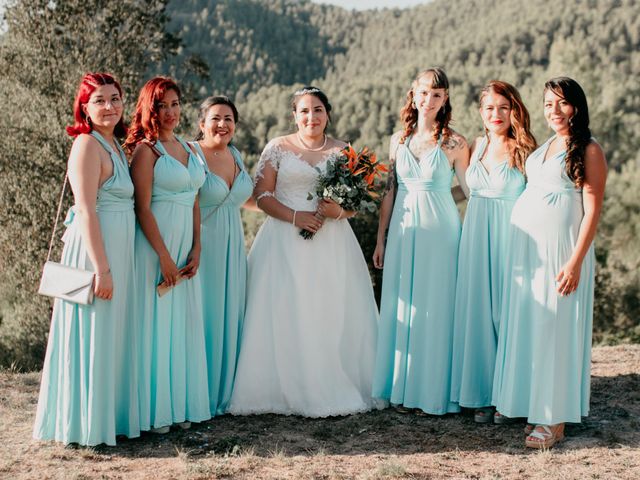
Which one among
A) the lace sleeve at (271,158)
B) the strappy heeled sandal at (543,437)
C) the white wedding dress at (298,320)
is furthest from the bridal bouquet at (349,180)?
the strappy heeled sandal at (543,437)

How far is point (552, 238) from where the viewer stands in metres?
5.28

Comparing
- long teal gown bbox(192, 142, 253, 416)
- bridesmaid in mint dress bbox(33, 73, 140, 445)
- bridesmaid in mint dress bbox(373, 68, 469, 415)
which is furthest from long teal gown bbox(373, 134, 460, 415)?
bridesmaid in mint dress bbox(33, 73, 140, 445)

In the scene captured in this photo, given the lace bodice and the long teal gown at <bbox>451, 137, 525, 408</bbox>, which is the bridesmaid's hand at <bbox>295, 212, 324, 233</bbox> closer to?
the lace bodice

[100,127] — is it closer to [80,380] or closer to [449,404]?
[80,380]

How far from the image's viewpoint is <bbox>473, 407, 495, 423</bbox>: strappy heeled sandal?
19.4 feet

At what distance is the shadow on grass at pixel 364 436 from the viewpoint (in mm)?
5285

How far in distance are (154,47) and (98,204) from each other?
16206 millimetres

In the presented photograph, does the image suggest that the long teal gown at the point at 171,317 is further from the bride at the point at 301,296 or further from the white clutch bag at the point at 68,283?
the bride at the point at 301,296

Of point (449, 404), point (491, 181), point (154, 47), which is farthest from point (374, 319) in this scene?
point (154, 47)

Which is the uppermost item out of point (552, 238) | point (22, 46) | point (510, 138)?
point (22, 46)

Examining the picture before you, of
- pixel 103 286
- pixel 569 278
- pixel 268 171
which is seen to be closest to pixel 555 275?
pixel 569 278

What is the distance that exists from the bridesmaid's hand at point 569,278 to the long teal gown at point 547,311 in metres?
0.07

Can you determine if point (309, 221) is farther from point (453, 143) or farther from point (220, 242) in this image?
point (453, 143)

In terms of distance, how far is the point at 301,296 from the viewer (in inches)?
247
